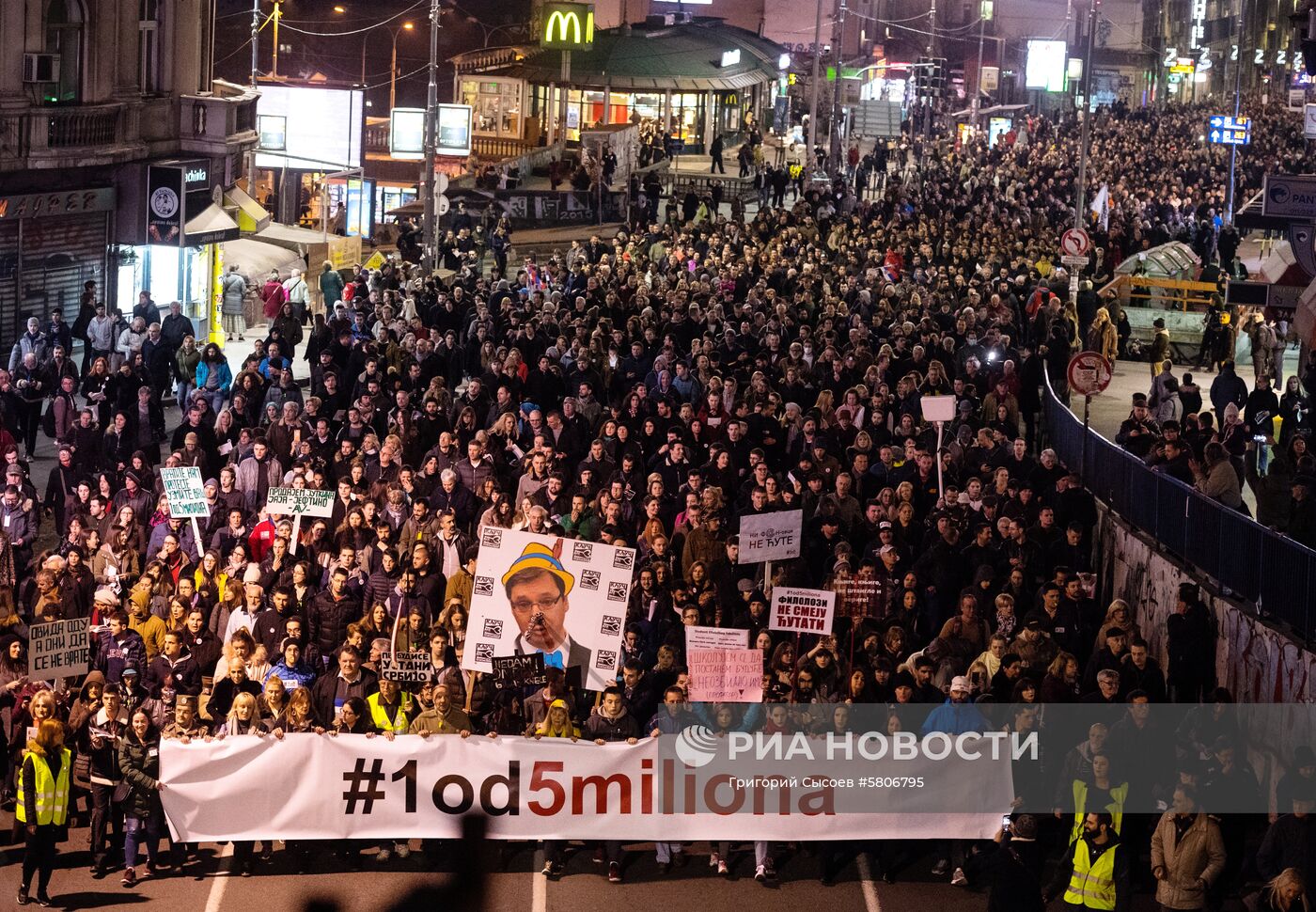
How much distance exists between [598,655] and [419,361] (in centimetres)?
1087

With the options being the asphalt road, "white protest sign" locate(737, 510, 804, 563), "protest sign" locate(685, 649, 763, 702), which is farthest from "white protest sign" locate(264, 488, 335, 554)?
"protest sign" locate(685, 649, 763, 702)

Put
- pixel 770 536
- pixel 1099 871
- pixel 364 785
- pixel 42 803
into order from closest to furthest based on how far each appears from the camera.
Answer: pixel 1099 871, pixel 42 803, pixel 364 785, pixel 770 536

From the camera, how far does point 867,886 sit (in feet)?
42.7

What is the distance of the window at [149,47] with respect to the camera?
110 ft

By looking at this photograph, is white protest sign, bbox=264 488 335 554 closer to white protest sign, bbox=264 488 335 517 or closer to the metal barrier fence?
white protest sign, bbox=264 488 335 517

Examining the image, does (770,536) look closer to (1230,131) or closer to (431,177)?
(431,177)

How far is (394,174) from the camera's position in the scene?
7006cm

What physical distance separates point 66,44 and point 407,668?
69.6ft

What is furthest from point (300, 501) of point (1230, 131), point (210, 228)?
point (1230, 131)

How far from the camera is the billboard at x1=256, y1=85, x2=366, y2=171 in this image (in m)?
50.5

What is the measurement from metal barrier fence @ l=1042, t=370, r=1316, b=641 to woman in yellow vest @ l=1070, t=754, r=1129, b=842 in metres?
2.76

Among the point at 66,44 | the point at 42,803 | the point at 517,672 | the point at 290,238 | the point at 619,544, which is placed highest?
the point at 66,44

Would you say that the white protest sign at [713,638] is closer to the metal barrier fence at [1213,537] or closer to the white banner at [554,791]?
the white banner at [554,791]

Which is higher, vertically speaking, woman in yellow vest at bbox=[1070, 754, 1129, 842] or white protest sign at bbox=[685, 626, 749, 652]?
white protest sign at bbox=[685, 626, 749, 652]
